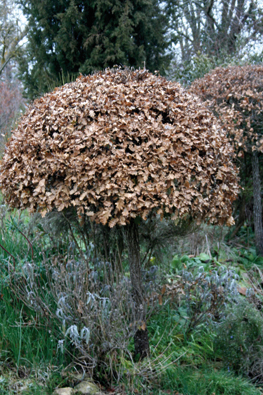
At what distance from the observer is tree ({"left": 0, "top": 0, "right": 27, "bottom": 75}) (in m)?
9.24

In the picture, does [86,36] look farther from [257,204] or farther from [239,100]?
[257,204]

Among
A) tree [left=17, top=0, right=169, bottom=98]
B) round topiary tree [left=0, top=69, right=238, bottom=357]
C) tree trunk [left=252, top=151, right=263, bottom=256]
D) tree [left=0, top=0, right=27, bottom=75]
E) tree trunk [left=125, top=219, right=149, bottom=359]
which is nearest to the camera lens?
round topiary tree [left=0, top=69, right=238, bottom=357]

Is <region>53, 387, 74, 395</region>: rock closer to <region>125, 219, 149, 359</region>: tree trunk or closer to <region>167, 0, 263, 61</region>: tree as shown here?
<region>125, 219, 149, 359</region>: tree trunk

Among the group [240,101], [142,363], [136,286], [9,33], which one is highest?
[9,33]

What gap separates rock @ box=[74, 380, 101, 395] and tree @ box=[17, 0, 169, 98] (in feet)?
17.0

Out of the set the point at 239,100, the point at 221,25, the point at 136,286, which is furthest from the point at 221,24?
the point at 136,286

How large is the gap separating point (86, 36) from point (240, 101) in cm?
348

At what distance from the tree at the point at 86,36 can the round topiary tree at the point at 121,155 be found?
4060 millimetres

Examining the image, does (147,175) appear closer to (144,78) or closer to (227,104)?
(144,78)

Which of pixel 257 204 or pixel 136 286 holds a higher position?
pixel 257 204

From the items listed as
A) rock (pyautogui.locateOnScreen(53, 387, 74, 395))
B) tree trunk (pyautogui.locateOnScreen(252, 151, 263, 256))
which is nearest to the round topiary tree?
rock (pyautogui.locateOnScreen(53, 387, 74, 395))

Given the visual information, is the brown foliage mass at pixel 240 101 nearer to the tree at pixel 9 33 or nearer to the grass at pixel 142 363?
the grass at pixel 142 363

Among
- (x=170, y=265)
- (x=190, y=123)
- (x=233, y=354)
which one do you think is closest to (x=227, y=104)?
(x=170, y=265)

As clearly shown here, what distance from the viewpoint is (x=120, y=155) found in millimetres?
2152
